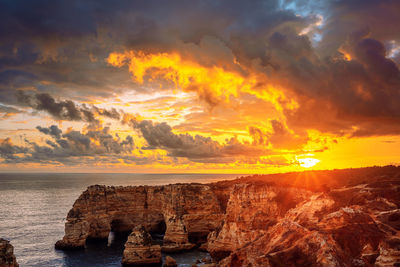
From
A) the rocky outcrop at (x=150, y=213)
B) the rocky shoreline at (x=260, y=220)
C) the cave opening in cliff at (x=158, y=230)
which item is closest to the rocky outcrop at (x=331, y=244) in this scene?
the rocky shoreline at (x=260, y=220)

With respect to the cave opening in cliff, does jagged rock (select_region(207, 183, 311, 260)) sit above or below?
above

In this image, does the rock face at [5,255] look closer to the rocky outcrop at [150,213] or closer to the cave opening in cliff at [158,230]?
the rocky outcrop at [150,213]

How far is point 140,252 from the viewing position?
44875 mm

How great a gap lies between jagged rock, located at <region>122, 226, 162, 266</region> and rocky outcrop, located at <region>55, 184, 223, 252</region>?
8.09 metres

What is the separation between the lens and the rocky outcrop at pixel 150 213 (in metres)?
55.2

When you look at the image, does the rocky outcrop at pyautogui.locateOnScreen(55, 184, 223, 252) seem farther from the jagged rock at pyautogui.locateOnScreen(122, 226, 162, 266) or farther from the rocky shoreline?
the jagged rock at pyautogui.locateOnScreen(122, 226, 162, 266)

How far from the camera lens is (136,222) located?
69.8m

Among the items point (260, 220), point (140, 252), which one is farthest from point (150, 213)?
point (260, 220)

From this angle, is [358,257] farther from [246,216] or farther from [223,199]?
[223,199]

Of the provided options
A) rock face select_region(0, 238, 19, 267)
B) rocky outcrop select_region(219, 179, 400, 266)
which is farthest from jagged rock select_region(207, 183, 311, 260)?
rock face select_region(0, 238, 19, 267)

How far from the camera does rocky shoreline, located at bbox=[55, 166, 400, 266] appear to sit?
1503 centimetres

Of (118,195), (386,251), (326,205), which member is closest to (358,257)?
(386,251)

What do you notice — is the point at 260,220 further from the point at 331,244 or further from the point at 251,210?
the point at 331,244

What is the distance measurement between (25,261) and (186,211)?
94.7ft
